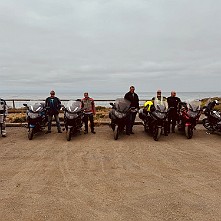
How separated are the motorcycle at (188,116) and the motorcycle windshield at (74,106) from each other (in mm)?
3629

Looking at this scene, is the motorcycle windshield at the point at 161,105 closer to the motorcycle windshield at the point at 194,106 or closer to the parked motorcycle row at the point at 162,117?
the parked motorcycle row at the point at 162,117

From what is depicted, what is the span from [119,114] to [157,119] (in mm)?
1283

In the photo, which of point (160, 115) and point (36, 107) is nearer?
point (160, 115)

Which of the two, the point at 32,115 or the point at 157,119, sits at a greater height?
the point at 32,115

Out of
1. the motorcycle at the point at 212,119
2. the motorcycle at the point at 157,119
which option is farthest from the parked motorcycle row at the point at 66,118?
the motorcycle at the point at 212,119

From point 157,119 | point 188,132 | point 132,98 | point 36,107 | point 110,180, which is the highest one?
point 132,98

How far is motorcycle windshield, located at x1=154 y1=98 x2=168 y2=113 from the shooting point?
9.05m

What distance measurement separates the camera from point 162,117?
8.83m

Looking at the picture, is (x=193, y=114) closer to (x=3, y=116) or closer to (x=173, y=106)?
(x=173, y=106)

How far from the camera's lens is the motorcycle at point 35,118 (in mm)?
9062

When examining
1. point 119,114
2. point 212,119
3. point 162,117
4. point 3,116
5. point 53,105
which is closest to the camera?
point 162,117

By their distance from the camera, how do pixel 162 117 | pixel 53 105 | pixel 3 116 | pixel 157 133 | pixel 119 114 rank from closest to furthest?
pixel 157 133 → pixel 162 117 → pixel 119 114 → pixel 3 116 → pixel 53 105

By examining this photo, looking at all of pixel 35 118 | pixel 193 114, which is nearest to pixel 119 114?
pixel 193 114

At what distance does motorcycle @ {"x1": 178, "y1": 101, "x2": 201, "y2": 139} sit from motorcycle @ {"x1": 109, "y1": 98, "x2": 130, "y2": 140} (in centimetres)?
192
